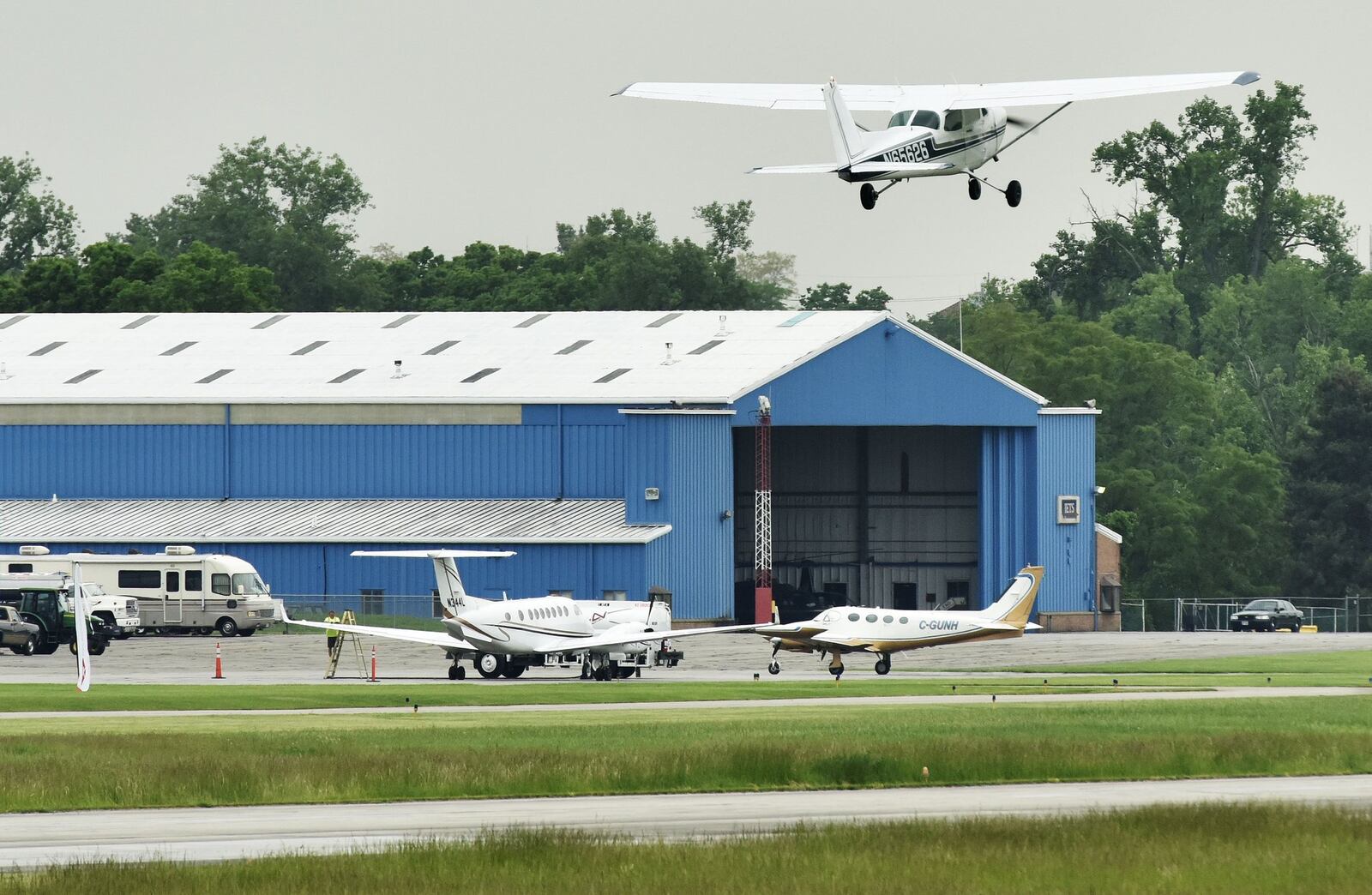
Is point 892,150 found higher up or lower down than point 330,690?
higher up

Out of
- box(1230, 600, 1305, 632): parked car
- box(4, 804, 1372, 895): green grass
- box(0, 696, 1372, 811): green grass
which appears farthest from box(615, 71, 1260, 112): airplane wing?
box(1230, 600, 1305, 632): parked car

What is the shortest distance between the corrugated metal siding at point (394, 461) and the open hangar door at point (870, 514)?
12452 mm

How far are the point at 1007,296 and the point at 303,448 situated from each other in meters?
95.2

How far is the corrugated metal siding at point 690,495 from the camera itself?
8938 centimetres

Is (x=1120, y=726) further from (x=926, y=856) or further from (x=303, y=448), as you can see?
(x=303, y=448)

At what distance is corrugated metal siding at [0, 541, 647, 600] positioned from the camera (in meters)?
86.6

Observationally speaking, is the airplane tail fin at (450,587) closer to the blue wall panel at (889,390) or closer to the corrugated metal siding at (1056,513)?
the blue wall panel at (889,390)

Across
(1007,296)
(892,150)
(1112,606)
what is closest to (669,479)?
(1112,606)

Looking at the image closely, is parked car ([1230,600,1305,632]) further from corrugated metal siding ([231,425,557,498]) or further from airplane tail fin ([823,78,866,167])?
airplane tail fin ([823,78,866,167])

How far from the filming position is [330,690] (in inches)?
2242

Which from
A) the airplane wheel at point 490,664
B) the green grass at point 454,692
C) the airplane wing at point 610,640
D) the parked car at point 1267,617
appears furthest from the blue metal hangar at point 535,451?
the green grass at point 454,692

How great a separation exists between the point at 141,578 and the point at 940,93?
1863 inches

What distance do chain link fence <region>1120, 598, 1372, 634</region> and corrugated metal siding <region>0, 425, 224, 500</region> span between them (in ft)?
143

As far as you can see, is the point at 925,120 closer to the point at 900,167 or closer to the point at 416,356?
the point at 900,167
